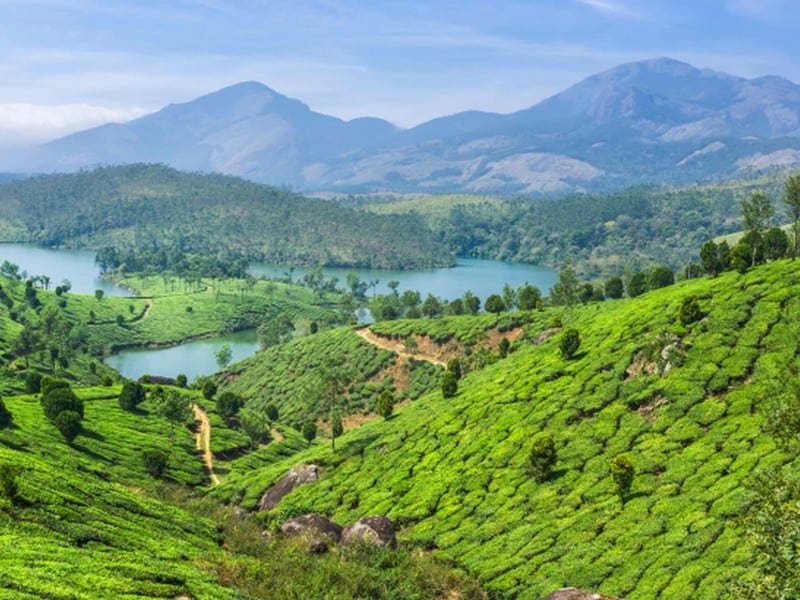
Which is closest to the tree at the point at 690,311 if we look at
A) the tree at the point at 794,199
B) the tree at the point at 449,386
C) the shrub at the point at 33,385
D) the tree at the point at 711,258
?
the tree at the point at 711,258

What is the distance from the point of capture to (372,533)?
1801 inches

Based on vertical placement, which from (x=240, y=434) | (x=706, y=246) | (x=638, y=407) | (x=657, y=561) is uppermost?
(x=706, y=246)

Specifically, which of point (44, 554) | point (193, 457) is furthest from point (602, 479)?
point (193, 457)

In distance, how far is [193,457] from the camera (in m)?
81.7

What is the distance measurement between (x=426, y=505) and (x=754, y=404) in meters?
26.3

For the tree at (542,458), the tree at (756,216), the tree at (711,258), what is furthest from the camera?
the tree at (711,258)

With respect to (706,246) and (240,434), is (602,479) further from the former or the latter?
(240,434)

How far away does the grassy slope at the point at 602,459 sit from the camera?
127 ft

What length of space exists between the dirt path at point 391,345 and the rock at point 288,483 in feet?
178

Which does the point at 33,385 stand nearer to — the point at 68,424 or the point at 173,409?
the point at 173,409

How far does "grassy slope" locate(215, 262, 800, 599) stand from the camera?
38781 millimetres

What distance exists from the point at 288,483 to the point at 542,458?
28184 millimetres

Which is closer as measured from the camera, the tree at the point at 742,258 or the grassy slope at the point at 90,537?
the grassy slope at the point at 90,537

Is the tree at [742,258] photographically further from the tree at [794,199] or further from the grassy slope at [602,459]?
the tree at [794,199]
